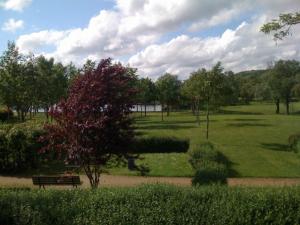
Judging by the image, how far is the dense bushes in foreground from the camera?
837 cm

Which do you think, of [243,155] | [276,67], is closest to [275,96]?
[276,67]

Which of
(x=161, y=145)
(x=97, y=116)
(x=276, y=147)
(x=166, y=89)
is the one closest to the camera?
(x=97, y=116)

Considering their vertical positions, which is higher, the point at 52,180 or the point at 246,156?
the point at 52,180

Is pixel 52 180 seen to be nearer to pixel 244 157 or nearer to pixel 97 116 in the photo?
pixel 97 116

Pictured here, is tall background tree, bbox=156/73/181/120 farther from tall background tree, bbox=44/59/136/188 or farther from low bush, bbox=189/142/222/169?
tall background tree, bbox=44/59/136/188

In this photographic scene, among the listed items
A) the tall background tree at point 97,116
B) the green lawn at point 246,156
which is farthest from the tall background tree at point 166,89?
the tall background tree at point 97,116

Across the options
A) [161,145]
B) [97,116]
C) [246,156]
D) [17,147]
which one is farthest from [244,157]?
[97,116]

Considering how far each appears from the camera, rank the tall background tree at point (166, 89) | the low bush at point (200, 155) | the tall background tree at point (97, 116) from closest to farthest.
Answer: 1. the tall background tree at point (97, 116)
2. the low bush at point (200, 155)
3. the tall background tree at point (166, 89)

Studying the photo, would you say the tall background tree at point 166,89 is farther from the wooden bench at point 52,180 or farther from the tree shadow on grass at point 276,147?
the wooden bench at point 52,180

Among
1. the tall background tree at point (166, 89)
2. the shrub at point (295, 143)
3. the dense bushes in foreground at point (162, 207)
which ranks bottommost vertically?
the shrub at point (295, 143)

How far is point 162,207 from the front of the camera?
850 cm

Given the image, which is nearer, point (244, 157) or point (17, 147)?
point (17, 147)

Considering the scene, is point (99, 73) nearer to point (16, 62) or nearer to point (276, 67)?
point (16, 62)

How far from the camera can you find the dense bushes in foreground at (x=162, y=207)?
837cm
